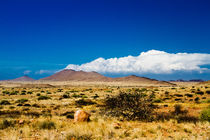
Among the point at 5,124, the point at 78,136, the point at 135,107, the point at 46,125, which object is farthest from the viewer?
the point at 135,107

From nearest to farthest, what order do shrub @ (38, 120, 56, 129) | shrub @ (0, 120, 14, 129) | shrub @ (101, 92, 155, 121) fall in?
shrub @ (38, 120, 56, 129), shrub @ (0, 120, 14, 129), shrub @ (101, 92, 155, 121)

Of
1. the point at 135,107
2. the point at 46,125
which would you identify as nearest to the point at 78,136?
the point at 46,125

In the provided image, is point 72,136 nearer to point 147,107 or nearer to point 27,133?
point 27,133

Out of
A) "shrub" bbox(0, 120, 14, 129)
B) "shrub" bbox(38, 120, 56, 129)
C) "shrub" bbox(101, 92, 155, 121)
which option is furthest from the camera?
"shrub" bbox(101, 92, 155, 121)

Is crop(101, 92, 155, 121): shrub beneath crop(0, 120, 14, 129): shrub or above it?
above

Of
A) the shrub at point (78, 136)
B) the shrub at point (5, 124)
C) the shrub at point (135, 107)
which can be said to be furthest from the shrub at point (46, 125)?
the shrub at point (135, 107)

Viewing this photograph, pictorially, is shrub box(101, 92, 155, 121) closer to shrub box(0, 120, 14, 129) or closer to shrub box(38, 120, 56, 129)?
shrub box(38, 120, 56, 129)

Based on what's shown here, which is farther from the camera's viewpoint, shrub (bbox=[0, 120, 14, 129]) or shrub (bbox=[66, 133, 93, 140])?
shrub (bbox=[0, 120, 14, 129])

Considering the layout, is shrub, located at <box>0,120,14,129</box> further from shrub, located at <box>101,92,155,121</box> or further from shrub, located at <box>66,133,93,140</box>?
shrub, located at <box>101,92,155,121</box>

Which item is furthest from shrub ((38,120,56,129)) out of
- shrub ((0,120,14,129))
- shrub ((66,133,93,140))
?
shrub ((66,133,93,140))

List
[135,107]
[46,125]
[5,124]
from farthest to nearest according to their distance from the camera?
1. [135,107]
2. [5,124]
3. [46,125]

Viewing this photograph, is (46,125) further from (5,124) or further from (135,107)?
(135,107)

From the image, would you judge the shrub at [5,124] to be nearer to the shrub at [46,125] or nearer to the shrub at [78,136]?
the shrub at [46,125]

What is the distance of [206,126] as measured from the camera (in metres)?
10.1
